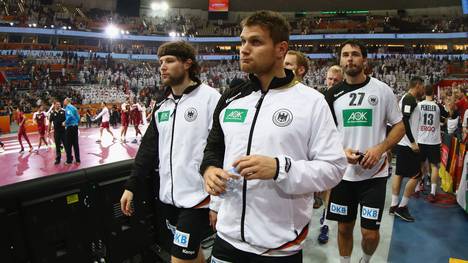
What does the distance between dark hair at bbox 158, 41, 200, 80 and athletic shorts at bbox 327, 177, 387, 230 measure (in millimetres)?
1751

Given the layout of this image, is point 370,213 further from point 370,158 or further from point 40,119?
point 40,119

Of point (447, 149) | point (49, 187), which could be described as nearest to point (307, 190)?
point (49, 187)

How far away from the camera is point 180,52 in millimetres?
2826

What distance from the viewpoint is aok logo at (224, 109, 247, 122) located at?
1746 mm

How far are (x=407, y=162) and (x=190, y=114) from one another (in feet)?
13.6

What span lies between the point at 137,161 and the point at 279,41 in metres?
1.66

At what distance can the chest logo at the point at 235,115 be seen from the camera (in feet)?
5.73

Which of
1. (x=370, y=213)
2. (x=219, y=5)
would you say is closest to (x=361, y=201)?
(x=370, y=213)

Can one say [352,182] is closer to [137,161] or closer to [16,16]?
[137,161]

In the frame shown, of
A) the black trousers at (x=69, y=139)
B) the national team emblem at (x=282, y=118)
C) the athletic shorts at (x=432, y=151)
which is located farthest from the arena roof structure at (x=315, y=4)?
the national team emblem at (x=282, y=118)

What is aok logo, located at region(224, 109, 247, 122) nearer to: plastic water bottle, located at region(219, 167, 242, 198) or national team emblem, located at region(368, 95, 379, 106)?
plastic water bottle, located at region(219, 167, 242, 198)

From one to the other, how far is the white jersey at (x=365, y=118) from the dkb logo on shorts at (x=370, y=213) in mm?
273

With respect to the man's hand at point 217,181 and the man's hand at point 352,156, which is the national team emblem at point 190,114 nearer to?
the man's hand at point 217,181

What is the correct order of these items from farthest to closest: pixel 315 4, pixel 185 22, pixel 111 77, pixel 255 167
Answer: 1. pixel 185 22
2. pixel 315 4
3. pixel 111 77
4. pixel 255 167
